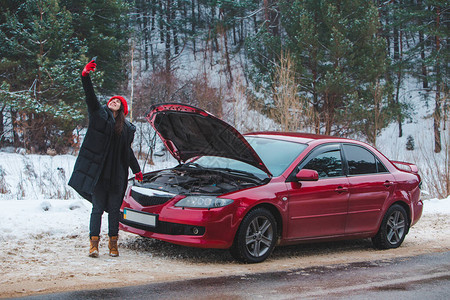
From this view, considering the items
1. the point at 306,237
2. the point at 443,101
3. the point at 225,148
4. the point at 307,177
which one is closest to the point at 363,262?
the point at 306,237

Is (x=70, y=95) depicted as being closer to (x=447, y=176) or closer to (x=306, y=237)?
(x=447, y=176)

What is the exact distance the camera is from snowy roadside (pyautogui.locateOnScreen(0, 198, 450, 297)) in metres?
5.41

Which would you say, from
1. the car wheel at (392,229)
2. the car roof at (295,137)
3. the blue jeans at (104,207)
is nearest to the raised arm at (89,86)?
the blue jeans at (104,207)

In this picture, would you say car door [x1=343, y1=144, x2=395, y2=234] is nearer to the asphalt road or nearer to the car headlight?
the asphalt road

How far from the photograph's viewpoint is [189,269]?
6.14 meters

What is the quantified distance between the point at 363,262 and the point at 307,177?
4.43ft

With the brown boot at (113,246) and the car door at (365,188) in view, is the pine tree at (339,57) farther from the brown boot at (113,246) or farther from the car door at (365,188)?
the brown boot at (113,246)

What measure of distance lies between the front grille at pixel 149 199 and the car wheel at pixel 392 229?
339cm

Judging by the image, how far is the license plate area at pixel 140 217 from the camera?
21.4ft

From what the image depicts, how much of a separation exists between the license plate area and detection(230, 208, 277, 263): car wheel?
999mm

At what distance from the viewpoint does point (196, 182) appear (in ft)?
22.6

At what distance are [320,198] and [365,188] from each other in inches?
37.2

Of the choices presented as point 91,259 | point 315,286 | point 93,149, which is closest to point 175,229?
point 91,259

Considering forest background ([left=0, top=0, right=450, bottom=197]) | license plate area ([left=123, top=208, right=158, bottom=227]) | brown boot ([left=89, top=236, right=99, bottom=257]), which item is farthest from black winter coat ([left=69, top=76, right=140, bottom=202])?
forest background ([left=0, top=0, right=450, bottom=197])
